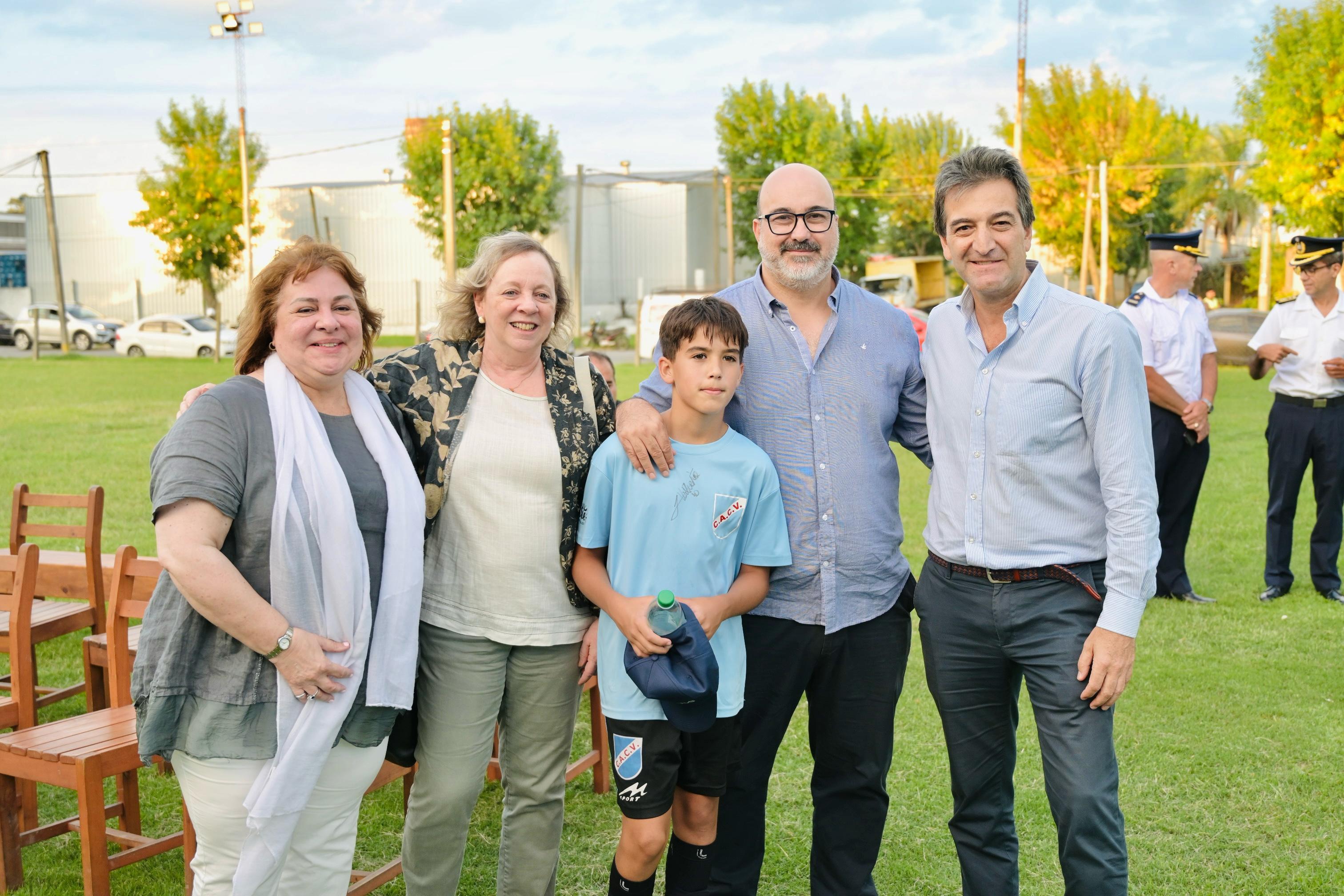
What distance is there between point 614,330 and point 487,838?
110ft

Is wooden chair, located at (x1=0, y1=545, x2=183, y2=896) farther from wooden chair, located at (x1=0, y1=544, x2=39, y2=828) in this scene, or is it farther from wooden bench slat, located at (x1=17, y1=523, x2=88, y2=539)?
wooden bench slat, located at (x1=17, y1=523, x2=88, y2=539)

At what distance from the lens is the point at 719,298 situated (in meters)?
3.20

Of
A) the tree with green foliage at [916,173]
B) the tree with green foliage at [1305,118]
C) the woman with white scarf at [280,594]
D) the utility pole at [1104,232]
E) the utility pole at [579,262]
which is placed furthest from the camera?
the tree with green foliage at [916,173]

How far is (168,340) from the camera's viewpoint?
107 ft

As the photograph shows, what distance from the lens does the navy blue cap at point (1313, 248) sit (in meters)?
7.19

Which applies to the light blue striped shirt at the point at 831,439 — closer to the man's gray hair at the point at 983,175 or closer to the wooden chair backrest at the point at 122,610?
the man's gray hair at the point at 983,175

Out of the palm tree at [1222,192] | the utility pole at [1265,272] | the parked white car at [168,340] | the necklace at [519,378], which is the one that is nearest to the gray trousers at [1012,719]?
the necklace at [519,378]

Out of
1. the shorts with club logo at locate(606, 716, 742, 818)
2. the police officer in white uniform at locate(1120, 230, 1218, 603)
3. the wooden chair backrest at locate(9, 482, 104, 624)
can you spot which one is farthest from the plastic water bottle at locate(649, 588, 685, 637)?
the police officer in white uniform at locate(1120, 230, 1218, 603)

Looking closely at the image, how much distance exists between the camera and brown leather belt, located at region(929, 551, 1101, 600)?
2.80 meters

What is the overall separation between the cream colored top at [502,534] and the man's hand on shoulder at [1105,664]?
4.53 feet

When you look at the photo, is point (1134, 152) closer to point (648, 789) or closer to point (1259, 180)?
point (1259, 180)

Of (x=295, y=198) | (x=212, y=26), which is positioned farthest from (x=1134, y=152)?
(x=295, y=198)

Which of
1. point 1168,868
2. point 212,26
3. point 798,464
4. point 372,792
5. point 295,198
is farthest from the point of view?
point 295,198

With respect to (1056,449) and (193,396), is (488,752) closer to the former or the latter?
(193,396)
